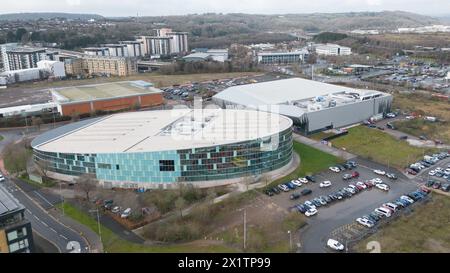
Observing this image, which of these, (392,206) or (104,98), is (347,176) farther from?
(104,98)

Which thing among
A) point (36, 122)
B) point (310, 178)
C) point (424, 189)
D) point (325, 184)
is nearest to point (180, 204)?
point (310, 178)

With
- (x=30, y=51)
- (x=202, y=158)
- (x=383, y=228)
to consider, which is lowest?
(x=383, y=228)

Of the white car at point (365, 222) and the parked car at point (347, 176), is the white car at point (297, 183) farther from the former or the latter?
the white car at point (365, 222)
